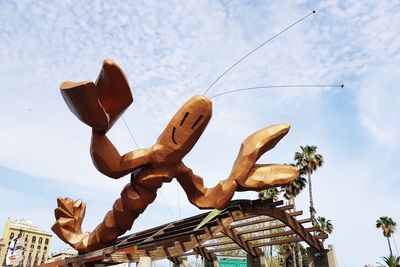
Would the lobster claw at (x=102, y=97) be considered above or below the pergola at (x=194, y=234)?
above

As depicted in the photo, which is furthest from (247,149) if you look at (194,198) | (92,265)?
(92,265)

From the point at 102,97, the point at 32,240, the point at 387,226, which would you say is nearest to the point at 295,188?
Answer: the point at 387,226

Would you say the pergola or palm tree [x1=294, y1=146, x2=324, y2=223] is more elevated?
palm tree [x1=294, y1=146, x2=324, y2=223]

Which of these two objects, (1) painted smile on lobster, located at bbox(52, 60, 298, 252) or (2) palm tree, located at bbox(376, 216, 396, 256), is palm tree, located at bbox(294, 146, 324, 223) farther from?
(1) painted smile on lobster, located at bbox(52, 60, 298, 252)

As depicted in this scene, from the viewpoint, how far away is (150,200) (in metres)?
8.85

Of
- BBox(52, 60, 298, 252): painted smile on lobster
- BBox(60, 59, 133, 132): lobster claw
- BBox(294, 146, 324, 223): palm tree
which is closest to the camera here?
BBox(60, 59, 133, 132): lobster claw

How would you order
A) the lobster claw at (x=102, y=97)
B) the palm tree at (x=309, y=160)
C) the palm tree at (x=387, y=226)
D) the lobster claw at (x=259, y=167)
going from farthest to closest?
the palm tree at (x=387, y=226), the palm tree at (x=309, y=160), the lobster claw at (x=259, y=167), the lobster claw at (x=102, y=97)

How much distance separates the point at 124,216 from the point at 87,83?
331 centimetres

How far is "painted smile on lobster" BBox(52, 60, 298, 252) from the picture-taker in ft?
26.0

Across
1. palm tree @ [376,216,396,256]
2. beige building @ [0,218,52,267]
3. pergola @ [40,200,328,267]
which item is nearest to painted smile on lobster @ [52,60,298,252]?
pergola @ [40,200,328,267]

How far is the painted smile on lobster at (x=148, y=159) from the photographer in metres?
7.92

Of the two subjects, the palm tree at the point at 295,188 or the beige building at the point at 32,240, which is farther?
the beige building at the point at 32,240

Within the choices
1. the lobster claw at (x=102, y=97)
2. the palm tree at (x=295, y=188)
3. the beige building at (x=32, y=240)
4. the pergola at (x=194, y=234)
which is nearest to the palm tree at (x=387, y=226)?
the palm tree at (x=295, y=188)

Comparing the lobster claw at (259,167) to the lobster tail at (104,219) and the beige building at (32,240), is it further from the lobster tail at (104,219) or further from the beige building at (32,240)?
the beige building at (32,240)
